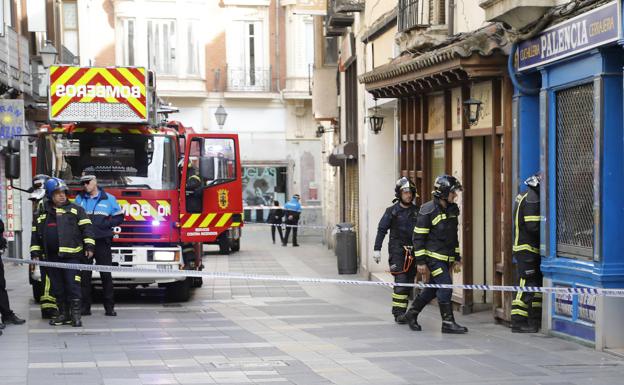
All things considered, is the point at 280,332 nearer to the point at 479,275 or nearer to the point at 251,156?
the point at 479,275

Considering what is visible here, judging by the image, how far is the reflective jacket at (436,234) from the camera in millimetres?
12773

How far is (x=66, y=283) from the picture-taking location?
44.7 ft

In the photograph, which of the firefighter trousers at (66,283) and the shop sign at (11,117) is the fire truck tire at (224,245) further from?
the firefighter trousers at (66,283)

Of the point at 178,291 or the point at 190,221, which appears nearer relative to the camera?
the point at 190,221

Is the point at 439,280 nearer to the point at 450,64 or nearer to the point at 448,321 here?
the point at 448,321

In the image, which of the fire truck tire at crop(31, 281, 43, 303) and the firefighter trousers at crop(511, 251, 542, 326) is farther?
the fire truck tire at crop(31, 281, 43, 303)

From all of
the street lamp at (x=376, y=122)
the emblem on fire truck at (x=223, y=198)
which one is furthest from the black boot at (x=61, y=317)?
the street lamp at (x=376, y=122)

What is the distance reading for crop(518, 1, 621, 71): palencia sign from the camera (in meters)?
10.2

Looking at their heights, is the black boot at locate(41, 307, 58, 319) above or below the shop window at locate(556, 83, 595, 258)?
below

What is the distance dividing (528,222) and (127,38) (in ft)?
109

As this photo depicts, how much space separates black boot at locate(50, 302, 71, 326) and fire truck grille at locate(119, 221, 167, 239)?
2329 mm

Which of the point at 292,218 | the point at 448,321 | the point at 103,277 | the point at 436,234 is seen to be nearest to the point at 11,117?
the point at 103,277

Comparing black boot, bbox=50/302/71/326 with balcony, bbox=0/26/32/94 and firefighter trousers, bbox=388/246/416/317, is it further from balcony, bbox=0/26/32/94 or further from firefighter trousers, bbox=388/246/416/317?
balcony, bbox=0/26/32/94

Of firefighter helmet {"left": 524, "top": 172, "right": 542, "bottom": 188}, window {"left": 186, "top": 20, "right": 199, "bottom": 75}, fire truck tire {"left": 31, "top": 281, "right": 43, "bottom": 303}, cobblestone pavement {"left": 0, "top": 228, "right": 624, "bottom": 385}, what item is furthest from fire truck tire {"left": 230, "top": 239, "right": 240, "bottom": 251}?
firefighter helmet {"left": 524, "top": 172, "right": 542, "bottom": 188}
